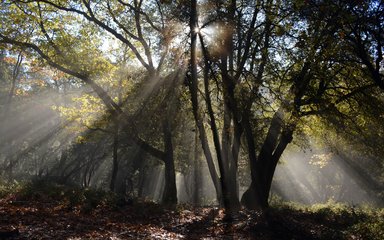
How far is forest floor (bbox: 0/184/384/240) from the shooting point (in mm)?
9250

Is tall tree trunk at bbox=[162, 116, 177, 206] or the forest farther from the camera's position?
tall tree trunk at bbox=[162, 116, 177, 206]

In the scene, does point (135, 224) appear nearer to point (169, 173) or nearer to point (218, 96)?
point (169, 173)

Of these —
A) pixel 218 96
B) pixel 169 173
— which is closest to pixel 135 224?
pixel 169 173

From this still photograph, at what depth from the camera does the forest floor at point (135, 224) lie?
9.25m

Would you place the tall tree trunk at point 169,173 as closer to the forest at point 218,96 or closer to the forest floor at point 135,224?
the forest at point 218,96

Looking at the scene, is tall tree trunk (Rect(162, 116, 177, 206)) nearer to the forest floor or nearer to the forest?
the forest

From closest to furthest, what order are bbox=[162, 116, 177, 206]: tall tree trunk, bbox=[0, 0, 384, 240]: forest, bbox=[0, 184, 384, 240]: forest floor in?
bbox=[0, 184, 384, 240]: forest floor
bbox=[0, 0, 384, 240]: forest
bbox=[162, 116, 177, 206]: tall tree trunk

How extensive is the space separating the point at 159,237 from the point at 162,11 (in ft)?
45.8

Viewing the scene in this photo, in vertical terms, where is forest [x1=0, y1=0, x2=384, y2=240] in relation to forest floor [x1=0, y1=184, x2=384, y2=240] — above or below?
above

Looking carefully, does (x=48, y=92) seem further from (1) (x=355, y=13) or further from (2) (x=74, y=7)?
(1) (x=355, y=13)

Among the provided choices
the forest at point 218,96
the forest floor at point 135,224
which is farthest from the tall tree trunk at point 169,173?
the forest floor at point 135,224

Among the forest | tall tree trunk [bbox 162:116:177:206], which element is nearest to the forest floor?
the forest

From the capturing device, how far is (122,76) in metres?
24.5

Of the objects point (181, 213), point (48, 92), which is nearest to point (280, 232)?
point (181, 213)
